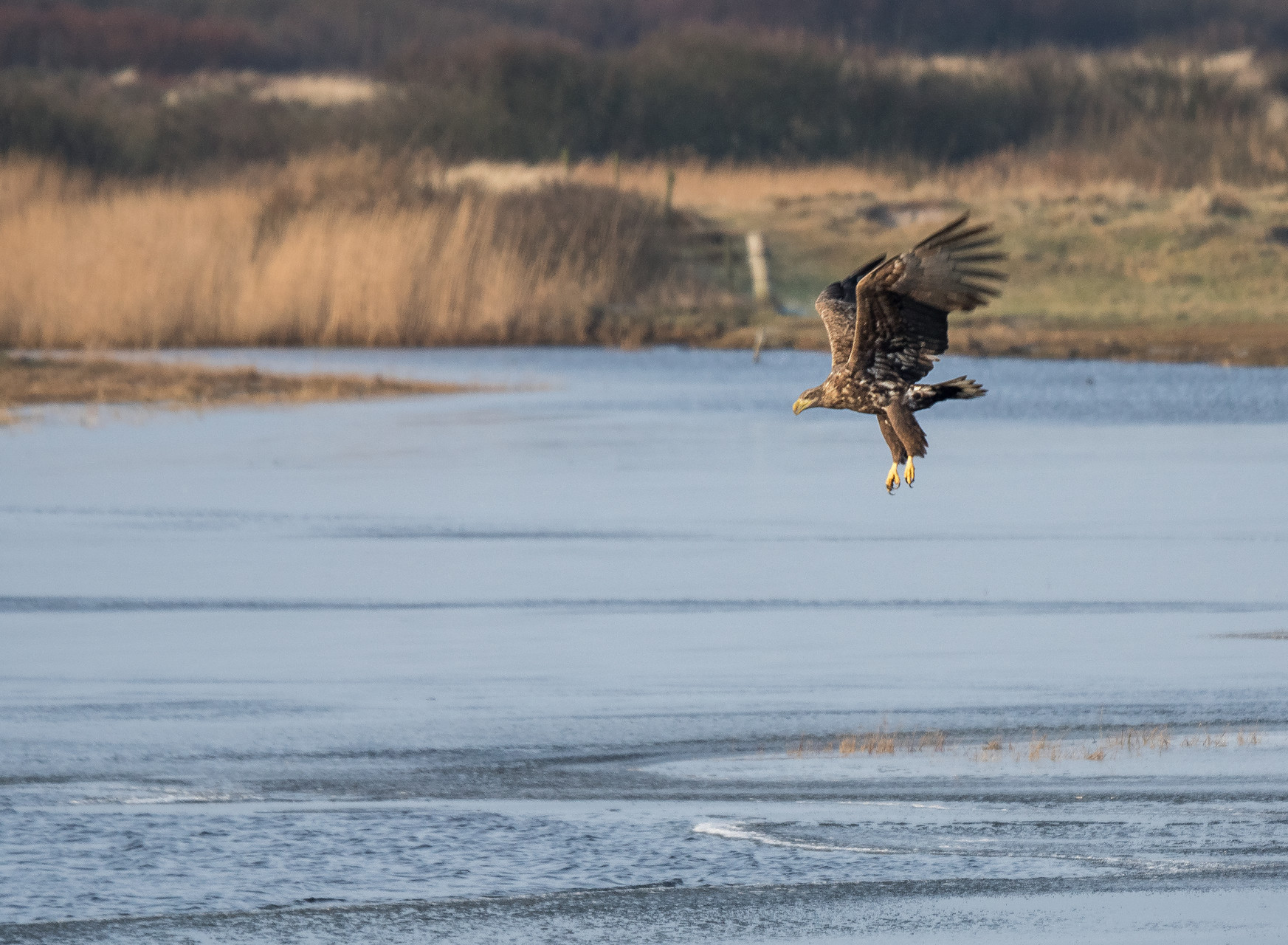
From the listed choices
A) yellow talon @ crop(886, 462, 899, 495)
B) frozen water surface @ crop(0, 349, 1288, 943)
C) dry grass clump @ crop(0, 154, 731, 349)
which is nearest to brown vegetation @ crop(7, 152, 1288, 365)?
dry grass clump @ crop(0, 154, 731, 349)

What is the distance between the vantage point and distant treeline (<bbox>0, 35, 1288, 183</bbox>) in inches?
2082

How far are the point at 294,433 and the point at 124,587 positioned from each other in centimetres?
699

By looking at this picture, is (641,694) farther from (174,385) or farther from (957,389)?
(174,385)

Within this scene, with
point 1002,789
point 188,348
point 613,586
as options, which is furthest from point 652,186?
point 1002,789

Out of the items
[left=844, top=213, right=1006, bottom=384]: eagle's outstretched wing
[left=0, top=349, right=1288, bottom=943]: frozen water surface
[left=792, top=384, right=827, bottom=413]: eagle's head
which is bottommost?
[left=0, top=349, right=1288, bottom=943]: frozen water surface

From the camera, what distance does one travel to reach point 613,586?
38.1 ft

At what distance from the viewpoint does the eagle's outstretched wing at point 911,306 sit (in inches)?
358

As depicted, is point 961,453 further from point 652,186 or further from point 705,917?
point 652,186

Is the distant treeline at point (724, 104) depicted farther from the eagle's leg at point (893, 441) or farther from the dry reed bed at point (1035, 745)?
the dry reed bed at point (1035, 745)

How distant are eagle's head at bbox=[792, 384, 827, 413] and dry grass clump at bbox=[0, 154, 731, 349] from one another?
16.7m

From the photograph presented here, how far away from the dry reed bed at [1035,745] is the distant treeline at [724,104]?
4236 centimetres

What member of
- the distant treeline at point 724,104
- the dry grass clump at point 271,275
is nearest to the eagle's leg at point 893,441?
the dry grass clump at point 271,275

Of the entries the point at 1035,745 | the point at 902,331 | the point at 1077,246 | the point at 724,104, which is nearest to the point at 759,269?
the point at 1077,246

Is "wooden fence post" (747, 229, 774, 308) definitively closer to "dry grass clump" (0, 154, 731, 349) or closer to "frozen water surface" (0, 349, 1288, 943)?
"dry grass clump" (0, 154, 731, 349)
